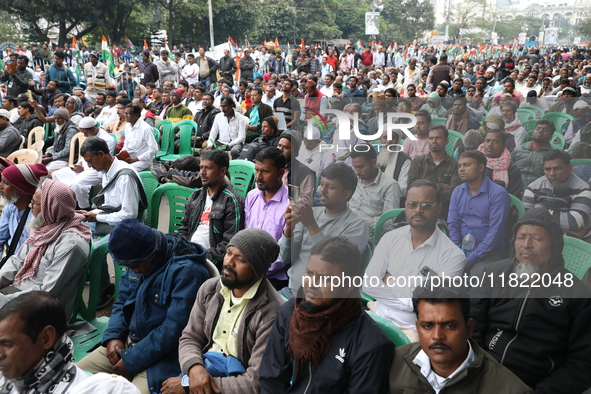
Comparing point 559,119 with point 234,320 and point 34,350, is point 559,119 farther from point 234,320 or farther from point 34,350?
point 34,350

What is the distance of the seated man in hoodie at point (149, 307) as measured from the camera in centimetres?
247

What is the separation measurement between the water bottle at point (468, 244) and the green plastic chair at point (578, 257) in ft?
1.82

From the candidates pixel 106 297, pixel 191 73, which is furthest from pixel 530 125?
pixel 191 73

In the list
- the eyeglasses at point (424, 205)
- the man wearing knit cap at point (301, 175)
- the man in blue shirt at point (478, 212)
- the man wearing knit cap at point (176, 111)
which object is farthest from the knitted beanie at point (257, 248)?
the man wearing knit cap at point (176, 111)

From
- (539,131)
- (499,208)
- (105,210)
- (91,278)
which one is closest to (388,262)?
(499,208)

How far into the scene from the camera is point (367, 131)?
1979mm

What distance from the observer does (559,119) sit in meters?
2.35

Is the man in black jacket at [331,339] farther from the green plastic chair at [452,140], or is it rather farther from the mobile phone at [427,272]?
the green plastic chair at [452,140]

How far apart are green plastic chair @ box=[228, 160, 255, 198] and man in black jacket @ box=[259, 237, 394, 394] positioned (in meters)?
2.67

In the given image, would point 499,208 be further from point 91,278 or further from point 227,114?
point 227,114

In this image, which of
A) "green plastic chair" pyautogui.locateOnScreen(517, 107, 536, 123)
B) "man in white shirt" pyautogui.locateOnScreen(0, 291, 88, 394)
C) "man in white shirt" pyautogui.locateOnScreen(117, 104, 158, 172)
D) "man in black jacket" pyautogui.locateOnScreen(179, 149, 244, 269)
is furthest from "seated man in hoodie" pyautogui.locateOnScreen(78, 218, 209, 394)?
"man in white shirt" pyautogui.locateOnScreen(117, 104, 158, 172)

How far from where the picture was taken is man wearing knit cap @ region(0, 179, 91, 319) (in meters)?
2.87

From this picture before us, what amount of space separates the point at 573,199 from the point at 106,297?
3298 millimetres

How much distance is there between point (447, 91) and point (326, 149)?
685cm
